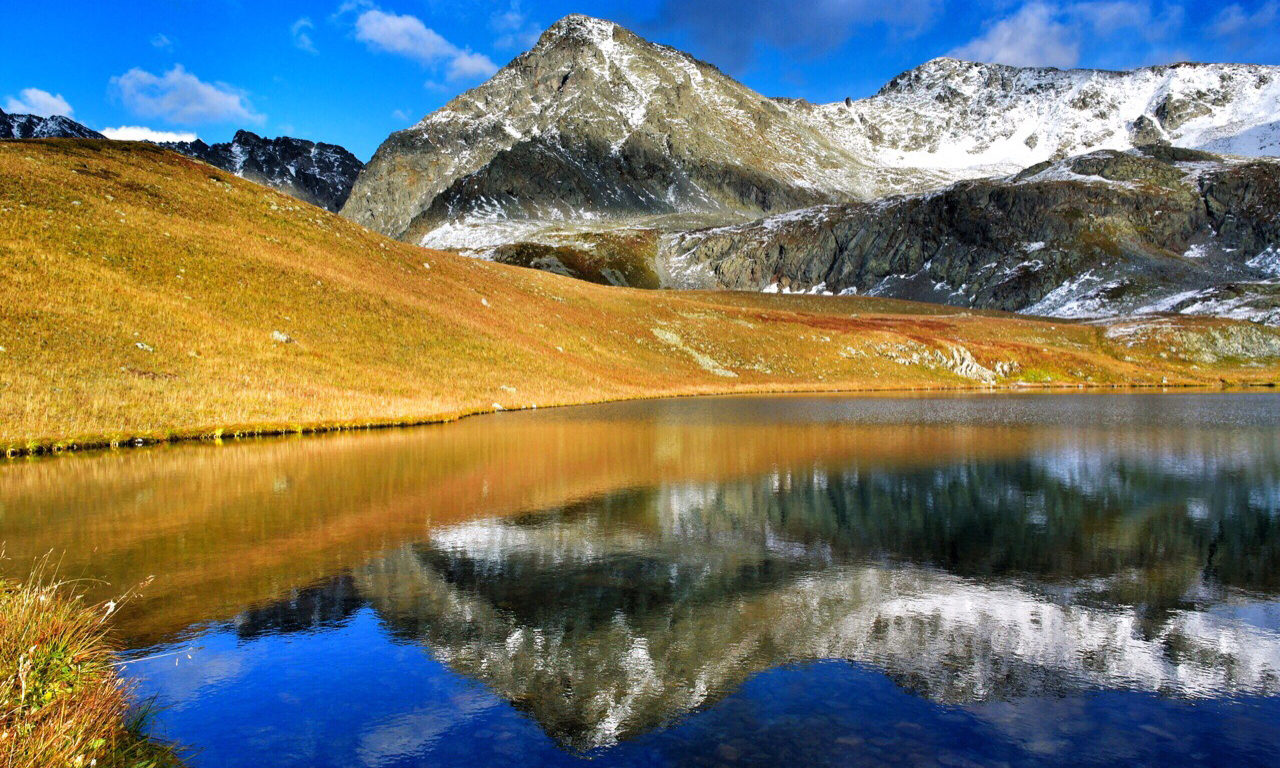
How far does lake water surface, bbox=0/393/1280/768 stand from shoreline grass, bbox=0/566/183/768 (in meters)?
0.47

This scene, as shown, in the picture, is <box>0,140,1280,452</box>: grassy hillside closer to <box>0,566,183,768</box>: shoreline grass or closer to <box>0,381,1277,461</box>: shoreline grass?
<box>0,381,1277,461</box>: shoreline grass

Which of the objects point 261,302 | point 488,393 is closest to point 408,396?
point 488,393

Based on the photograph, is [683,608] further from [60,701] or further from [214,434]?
[214,434]

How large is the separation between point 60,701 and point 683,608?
6866 mm

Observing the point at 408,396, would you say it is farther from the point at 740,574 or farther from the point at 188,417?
the point at 740,574

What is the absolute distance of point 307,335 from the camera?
44812 mm

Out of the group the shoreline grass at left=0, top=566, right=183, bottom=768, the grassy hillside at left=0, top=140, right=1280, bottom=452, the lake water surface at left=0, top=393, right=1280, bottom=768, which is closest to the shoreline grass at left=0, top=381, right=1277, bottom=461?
the grassy hillside at left=0, top=140, right=1280, bottom=452

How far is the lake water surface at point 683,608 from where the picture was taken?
699 centimetres

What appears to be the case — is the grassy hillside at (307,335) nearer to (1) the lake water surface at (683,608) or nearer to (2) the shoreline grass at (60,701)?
(1) the lake water surface at (683,608)

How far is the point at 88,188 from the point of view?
50062 mm

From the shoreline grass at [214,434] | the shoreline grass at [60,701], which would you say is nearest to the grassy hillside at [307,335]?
the shoreline grass at [214,434]

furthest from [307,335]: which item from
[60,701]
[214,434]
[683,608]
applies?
[60,701]

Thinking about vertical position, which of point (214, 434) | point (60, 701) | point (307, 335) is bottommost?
point (60, 701)

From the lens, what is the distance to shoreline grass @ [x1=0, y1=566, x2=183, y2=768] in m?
5.15
